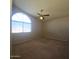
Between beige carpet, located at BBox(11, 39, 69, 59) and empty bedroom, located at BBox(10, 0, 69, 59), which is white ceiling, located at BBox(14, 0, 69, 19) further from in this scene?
beige carpet, located at BBox(11, 39, 69, 59)

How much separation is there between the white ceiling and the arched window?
0.11 metres

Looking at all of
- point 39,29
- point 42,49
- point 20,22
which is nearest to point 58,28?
point 39,29

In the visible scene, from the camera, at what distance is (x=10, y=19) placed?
1.82 meters

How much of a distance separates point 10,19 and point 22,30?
25 cm

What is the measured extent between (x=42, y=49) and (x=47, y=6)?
654 mm

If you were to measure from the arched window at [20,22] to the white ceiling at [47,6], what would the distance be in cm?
11

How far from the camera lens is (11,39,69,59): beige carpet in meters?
1.77

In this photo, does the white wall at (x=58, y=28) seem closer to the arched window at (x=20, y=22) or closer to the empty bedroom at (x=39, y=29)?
the empty bedroom at (x=39, y=29)

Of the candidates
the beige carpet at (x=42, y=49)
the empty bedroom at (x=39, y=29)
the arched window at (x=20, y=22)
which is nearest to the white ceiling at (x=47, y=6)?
the empty bedroom at (x=39, y=29)

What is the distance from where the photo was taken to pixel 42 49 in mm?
1796

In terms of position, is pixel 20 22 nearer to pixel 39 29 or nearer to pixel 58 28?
pixel 39 29

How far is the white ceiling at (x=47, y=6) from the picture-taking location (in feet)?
5.77
